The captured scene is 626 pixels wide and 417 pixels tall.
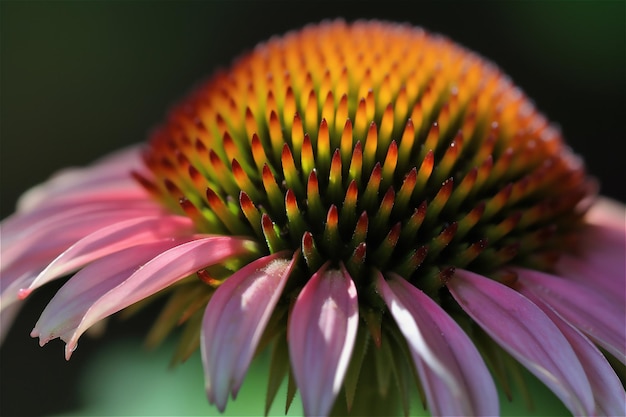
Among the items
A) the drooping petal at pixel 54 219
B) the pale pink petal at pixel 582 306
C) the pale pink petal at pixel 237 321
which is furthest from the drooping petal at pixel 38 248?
→ the pale pink petal at pixel 582 306

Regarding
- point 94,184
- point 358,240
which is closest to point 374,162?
point 358,240

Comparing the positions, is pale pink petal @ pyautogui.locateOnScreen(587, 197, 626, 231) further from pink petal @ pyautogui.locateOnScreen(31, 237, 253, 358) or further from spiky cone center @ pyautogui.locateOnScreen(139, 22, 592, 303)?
pink petal @ pyautogui.locateOnScreen(31, 237, 253, 358)

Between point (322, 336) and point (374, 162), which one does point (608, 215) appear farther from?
point (322, 336)

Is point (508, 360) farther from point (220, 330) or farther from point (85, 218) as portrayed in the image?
point (85, 218)

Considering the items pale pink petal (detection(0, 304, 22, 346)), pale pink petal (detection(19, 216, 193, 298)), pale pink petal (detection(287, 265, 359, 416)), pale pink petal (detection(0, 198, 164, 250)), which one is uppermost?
pale pink petal (detection(19, 216, 193, 298))

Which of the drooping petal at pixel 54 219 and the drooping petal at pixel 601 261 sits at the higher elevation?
the drooping petal at pixel 54 219

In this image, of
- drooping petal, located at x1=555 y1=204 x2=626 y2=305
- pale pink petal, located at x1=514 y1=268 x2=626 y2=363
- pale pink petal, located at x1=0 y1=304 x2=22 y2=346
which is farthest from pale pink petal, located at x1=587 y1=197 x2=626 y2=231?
pale pink petal, located at x1=0 y1=304 x2=22 y2=346

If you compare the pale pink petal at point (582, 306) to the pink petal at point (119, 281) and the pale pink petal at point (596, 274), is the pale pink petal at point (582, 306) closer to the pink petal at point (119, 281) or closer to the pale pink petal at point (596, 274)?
the pale pink petal at point (596, 274)
